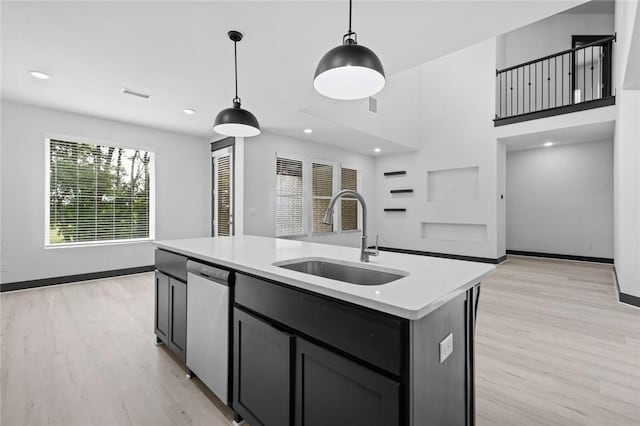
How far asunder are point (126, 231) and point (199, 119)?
2.27 m

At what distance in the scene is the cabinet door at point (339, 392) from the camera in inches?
36.9

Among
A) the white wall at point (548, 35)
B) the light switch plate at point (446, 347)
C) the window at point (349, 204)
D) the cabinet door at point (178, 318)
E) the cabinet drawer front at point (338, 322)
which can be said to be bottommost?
the cabinet door at point (178, 318)

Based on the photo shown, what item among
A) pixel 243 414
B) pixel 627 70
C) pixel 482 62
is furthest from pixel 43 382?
pixel 482 62

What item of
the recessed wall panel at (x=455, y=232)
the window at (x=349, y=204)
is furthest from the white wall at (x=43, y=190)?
the recessed wall panel at (x=455, y=232)

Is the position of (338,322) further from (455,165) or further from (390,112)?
(455,165)

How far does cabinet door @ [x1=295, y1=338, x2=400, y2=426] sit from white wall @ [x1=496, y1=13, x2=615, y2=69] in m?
7.52

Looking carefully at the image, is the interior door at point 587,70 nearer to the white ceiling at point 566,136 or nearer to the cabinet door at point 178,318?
the white ceiling at point 566,136

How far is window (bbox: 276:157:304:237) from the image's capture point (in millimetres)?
5625

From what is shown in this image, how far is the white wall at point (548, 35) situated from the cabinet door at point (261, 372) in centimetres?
748

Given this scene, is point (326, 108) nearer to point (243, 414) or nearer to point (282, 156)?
point (282, 156)

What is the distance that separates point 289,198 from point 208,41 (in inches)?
136

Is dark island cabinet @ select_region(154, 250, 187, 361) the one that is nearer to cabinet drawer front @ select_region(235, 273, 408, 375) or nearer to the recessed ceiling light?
cabinet drawer front @ select_region(235, 273, 408, 375)

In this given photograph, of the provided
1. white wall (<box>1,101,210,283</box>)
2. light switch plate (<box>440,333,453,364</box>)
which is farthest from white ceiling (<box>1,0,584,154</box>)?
light switch plate (<box>440,333,453,364</box>)

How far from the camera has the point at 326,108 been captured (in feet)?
15.0
